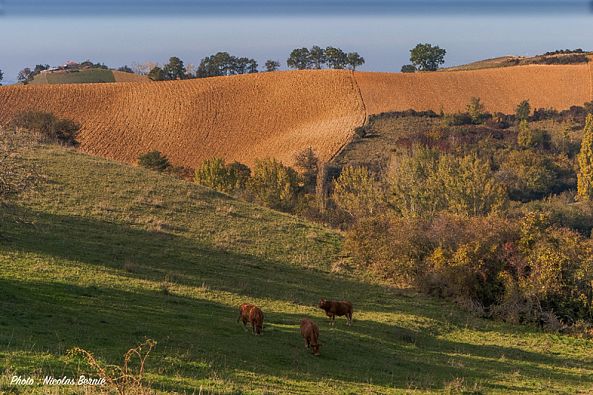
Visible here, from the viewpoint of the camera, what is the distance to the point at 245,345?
1988 centimetres

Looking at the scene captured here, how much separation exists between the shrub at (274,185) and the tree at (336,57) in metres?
96.1

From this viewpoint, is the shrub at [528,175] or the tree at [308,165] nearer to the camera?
the tree at [308,165]

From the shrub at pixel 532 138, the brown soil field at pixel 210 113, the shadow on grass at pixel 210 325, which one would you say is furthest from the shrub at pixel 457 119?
the shadow on grass at pixel 210 325

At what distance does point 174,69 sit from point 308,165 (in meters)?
71.4

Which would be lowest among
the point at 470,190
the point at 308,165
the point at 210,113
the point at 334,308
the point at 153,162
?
the point at 334,308

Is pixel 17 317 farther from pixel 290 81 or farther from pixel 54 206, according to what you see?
pixel 290 81

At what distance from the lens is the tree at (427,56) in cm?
17925

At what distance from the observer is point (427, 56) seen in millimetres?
179000

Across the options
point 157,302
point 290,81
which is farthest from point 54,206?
point 290,81

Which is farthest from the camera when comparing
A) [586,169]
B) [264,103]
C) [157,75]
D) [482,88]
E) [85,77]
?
[85,77]

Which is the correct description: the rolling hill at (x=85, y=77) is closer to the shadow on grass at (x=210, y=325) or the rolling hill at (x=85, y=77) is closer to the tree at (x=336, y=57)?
the tree at (x=336, y=57)

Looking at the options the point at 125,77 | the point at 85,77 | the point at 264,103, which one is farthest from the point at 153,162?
the point at 125,77

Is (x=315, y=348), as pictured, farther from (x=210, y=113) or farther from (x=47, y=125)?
(x=210, y=113)

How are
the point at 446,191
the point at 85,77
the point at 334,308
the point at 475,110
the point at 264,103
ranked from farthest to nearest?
1. the point at 85,77
2. the point at 264,103
3. the point at 475,110
4. the point at 446,191
5. the point at 334,308
